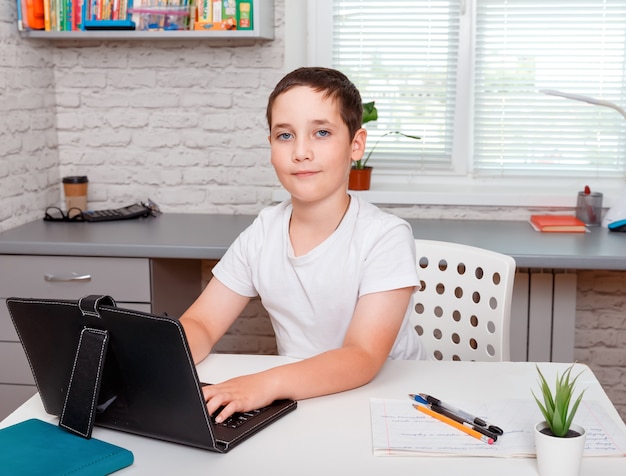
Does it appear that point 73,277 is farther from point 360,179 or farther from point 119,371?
point 119,371

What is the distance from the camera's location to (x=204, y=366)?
155 centimetres

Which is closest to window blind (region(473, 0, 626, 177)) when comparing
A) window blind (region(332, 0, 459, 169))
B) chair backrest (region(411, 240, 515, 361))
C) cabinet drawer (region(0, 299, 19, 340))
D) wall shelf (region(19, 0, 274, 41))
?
window blind (region(332, 0, 459, 169))

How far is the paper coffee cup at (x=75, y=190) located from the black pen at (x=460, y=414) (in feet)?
7.05

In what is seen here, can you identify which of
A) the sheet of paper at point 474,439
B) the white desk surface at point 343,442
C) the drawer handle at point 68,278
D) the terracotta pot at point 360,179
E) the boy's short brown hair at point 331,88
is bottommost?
the drawer handle at point 68,278

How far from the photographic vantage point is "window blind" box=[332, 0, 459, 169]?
3.10 meters

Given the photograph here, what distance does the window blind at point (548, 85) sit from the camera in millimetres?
3039

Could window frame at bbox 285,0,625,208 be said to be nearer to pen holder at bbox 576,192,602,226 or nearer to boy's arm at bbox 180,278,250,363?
pen holder at bbox 576,192,602,226

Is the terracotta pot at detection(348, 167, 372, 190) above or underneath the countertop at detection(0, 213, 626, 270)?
above

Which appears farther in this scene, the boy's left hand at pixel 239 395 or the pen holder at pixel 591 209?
the pen holder at pixel 591 209

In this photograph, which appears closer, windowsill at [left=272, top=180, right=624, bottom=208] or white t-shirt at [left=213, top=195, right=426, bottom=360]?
white t-shirt at [left=213, top=195, right=426, bottom=360]

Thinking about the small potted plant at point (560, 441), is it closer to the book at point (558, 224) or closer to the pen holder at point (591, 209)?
the book at point (558, 224)

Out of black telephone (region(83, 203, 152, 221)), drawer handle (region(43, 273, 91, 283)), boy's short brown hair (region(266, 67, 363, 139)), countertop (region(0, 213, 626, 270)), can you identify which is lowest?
drawer handle (region(43, 273, 91, 283))

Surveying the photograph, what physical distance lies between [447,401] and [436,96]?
1986 millimetres

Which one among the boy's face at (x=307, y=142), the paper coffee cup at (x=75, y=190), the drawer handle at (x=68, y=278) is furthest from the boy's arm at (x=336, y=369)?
the paper coffee cup at (x=75, y=190)
